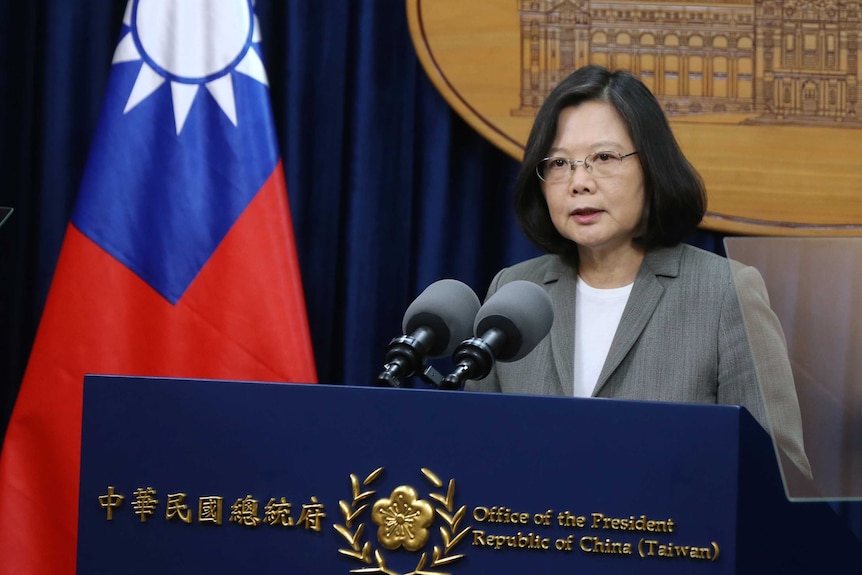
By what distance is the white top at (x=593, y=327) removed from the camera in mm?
1794

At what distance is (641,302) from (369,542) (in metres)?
0.88

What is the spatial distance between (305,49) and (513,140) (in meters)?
0.59

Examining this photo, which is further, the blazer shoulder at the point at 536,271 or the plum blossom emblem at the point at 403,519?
the blazer shoulder at the point at 536,271

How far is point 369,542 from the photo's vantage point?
1055 mm

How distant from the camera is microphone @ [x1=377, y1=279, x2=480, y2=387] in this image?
45.8 inches

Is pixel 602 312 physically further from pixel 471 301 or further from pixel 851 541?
pixel 851 541

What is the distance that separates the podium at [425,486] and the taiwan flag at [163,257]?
3.49ft

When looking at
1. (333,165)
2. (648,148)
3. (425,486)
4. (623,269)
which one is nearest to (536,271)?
(623,269)

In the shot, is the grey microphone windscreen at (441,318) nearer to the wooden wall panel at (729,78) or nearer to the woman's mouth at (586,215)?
the woman's mouth at (586,215)

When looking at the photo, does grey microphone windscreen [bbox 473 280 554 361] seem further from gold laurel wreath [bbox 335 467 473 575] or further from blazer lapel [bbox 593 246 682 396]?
blazer lapel [bbox 593 246 682 396]

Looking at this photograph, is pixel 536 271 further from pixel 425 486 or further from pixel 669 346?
pixel 425 486

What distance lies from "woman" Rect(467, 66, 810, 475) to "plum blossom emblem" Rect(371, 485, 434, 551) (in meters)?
0.73

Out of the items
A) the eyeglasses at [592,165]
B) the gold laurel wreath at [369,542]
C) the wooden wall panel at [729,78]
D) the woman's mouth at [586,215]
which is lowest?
the gold laurel wreath at [369,542]

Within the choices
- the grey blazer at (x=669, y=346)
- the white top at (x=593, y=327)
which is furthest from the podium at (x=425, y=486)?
the white top at (x=593, y=327)
